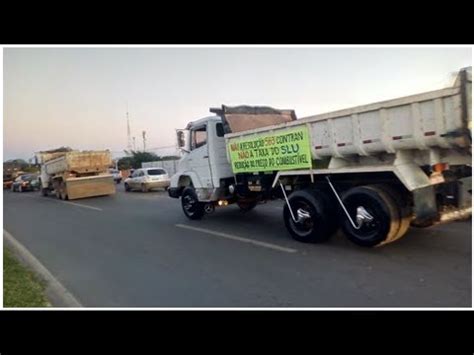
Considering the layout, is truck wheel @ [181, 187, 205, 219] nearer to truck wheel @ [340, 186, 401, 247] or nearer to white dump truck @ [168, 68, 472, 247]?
white dump truck @ [168, 68, 472, 247]

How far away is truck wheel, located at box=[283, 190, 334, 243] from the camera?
20.8 feet

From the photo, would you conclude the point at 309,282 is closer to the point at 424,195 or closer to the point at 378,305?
the point at 378,305

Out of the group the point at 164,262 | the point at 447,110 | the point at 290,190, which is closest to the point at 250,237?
the point at 290,190

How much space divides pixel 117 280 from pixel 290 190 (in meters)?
3.60

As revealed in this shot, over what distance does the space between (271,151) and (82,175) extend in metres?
13.9

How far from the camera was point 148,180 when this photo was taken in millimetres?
20625

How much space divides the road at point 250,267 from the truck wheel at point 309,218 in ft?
0.81

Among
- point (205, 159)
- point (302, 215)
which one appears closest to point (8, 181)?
point (205, 159)

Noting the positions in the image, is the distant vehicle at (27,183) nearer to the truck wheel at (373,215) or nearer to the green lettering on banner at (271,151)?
the green lettering on banner at (271,151)

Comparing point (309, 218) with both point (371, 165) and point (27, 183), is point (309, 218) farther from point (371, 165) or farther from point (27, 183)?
point (27, 183)

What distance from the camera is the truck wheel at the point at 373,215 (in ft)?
18.1

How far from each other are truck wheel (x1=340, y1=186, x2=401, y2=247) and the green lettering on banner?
1.08 metres

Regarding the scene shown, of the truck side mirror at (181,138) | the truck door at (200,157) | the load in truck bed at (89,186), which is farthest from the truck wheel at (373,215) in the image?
the load in truck bed at (89,186)

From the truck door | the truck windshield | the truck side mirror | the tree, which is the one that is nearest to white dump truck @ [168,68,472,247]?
the truck door
